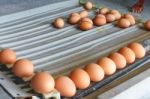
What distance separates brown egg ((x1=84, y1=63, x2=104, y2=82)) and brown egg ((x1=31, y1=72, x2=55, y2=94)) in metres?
0.20

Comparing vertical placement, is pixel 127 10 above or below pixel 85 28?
below

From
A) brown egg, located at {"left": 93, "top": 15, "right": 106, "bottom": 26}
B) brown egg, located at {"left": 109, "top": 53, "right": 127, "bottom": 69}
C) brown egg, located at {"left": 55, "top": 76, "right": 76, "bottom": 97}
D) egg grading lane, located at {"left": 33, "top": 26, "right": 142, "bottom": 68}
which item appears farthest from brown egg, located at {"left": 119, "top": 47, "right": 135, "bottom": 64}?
brown egg, located at {"left": 93, "top": 15, "right": 106, "bottom": 26}

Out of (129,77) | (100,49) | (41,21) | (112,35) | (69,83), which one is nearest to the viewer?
(69,83)

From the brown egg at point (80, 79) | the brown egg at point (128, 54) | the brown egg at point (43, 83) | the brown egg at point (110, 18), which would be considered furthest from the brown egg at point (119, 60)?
the brown egg at point (110, 18)

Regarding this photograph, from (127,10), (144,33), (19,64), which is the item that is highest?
(19,64)

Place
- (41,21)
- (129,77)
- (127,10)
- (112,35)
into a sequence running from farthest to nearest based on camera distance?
(127,10)
(41,21)
(112,35)
(129,77)

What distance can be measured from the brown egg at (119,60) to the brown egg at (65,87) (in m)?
0.30

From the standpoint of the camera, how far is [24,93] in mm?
1097

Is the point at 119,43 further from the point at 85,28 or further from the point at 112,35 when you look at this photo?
the point at 85,28

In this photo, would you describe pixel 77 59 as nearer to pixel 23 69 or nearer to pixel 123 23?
pixel 23 69

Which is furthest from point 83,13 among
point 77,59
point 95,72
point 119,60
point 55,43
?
point 95,72

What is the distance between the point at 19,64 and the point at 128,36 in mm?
813

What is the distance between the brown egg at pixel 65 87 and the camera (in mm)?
1072

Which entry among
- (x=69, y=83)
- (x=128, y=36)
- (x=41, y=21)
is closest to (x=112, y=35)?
(x=128, y=36)
